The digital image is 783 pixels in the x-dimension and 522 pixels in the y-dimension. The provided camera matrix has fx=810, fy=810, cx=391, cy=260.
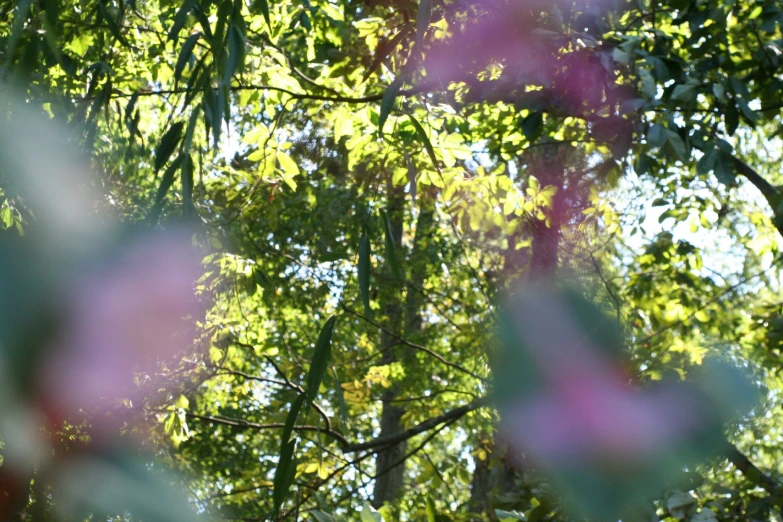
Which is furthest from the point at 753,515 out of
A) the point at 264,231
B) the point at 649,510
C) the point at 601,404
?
the point at 264,231

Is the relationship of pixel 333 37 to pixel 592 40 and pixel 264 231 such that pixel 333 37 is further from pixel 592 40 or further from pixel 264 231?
pixel 264 231

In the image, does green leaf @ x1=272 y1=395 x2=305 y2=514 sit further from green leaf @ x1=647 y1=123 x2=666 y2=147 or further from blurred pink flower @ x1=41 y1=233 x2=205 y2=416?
green leaf @ x1=647 y1=123 x2=666 y2=147

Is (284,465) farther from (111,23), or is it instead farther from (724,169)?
(724,169)

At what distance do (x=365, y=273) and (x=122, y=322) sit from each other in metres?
1.56

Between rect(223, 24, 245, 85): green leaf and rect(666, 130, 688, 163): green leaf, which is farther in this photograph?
rect(666, 130, 688, 163): green leaf

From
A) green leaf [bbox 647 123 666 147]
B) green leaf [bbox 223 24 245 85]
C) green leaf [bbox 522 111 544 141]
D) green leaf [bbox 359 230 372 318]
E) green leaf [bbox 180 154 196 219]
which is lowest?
green leaf [bbox 359 230 372 318]

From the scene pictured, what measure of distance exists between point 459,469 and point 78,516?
328cm

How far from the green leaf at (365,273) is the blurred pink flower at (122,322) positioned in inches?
25.6

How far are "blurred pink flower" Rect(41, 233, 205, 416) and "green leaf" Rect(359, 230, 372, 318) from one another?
649 millimetres

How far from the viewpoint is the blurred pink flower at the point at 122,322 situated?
1996mm

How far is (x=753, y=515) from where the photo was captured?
2.48 meters

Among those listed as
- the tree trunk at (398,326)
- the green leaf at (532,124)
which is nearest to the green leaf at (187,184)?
the green leaf at (532,124)

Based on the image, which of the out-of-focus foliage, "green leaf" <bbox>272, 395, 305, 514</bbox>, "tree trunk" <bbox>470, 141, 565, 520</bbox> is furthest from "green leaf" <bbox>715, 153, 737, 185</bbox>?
"green leaf" <bbox>272, 395, 305, 514</bbox>

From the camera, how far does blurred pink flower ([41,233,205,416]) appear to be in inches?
78.6
